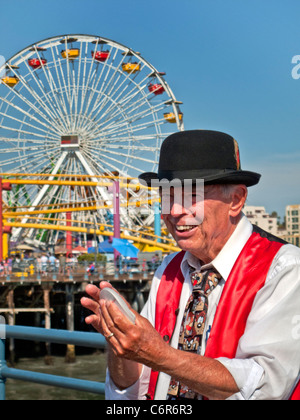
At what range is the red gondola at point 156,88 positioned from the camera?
3080cm

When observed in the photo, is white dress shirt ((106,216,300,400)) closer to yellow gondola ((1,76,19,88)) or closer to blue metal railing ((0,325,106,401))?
blue metal railing ((0,325,106,401))

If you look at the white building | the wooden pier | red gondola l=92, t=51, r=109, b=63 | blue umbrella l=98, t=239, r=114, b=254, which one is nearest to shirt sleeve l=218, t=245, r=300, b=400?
the wooden pier

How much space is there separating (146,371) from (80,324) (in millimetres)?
23489

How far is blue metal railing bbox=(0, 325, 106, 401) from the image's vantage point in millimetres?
2369

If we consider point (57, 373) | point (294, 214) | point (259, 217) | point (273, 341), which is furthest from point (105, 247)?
point (273, 341)

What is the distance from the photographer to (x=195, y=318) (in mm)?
1825

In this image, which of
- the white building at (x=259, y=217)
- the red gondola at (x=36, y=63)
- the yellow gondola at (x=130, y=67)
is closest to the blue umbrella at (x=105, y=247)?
the white building at (x=259, y=217)

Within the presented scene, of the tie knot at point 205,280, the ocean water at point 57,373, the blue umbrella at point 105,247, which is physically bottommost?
the ocean water at point 57,373

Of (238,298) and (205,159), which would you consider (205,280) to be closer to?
(238,298)

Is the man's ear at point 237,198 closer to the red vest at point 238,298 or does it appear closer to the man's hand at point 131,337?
the red vest at point 238,298

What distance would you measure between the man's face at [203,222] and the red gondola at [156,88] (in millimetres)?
29420

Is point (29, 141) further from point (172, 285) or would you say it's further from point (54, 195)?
point (172, 285)

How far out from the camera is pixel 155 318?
76.9 inches

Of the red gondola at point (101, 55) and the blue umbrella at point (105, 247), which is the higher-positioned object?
the red gondola at point (101, 55)
